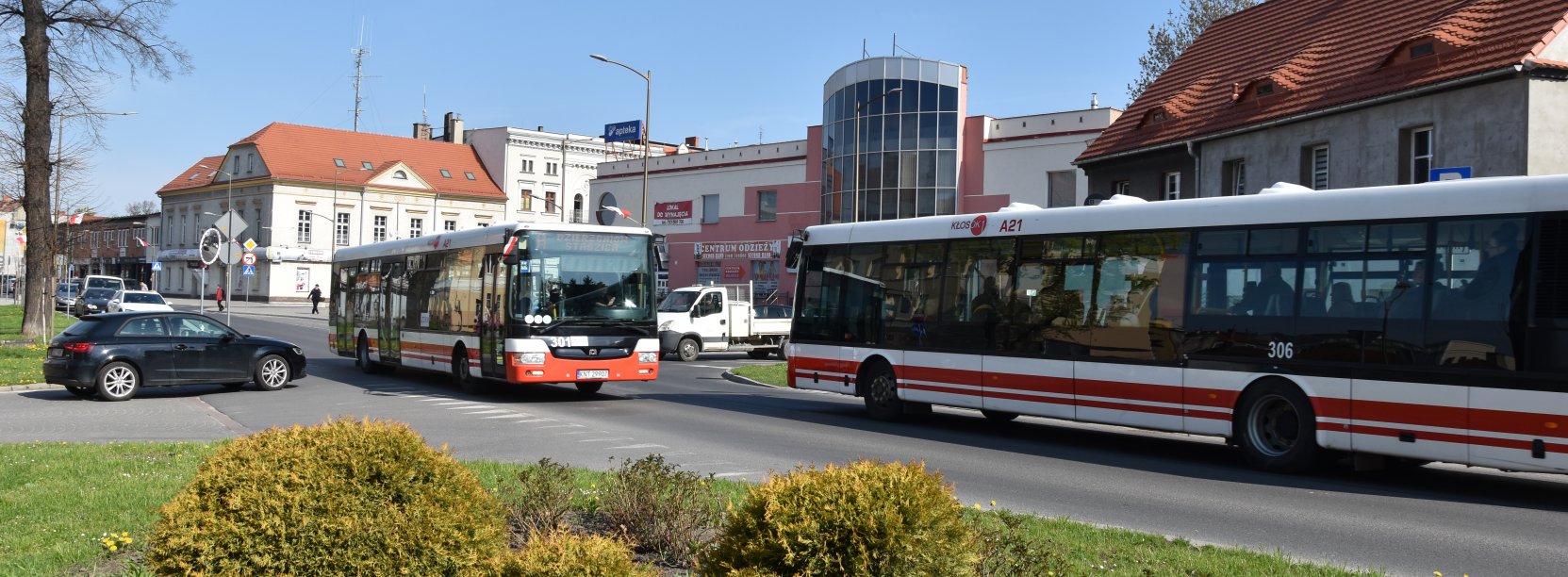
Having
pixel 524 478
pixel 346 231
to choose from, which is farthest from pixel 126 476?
pixel 346 231

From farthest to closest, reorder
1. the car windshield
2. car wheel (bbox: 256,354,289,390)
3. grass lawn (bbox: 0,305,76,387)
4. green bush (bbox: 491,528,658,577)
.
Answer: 1. the car windshield
2. grass lawn (bbox: 0,305,76,387)
3. car wheel (bbox: 256,354,289,390)
4. green bush (bbox: 491,528,658,577)

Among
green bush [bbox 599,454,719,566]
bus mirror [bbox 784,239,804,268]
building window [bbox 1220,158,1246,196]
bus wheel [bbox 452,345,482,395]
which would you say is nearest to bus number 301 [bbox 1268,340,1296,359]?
green bush [bbox 599,454,719,566]

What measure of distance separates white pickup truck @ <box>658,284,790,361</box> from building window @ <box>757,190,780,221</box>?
25.0m

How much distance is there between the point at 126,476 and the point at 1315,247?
10.7 m

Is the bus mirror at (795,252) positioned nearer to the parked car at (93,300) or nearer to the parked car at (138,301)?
the parked car at (138,301)

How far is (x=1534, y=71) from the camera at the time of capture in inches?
764

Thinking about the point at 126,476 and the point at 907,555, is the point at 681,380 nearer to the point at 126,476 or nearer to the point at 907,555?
the point at 126,476

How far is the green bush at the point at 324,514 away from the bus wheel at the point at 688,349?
27.8 metres

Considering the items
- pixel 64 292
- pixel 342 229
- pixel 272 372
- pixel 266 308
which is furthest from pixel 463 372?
pixel 342 229

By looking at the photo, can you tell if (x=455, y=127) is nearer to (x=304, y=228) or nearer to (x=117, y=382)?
(x=304, y=228)

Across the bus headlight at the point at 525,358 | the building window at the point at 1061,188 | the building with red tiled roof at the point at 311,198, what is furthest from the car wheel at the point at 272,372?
the building with red tiled roof at the point at 311,198

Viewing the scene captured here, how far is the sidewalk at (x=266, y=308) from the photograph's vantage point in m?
64.1

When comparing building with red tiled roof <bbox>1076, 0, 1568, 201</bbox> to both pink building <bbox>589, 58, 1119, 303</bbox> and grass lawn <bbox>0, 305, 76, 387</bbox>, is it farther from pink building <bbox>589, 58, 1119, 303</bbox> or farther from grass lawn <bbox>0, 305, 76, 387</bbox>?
grass lawn <bbox>0, 305, 76, 387</bbox>

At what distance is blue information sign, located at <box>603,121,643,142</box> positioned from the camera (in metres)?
80.4
